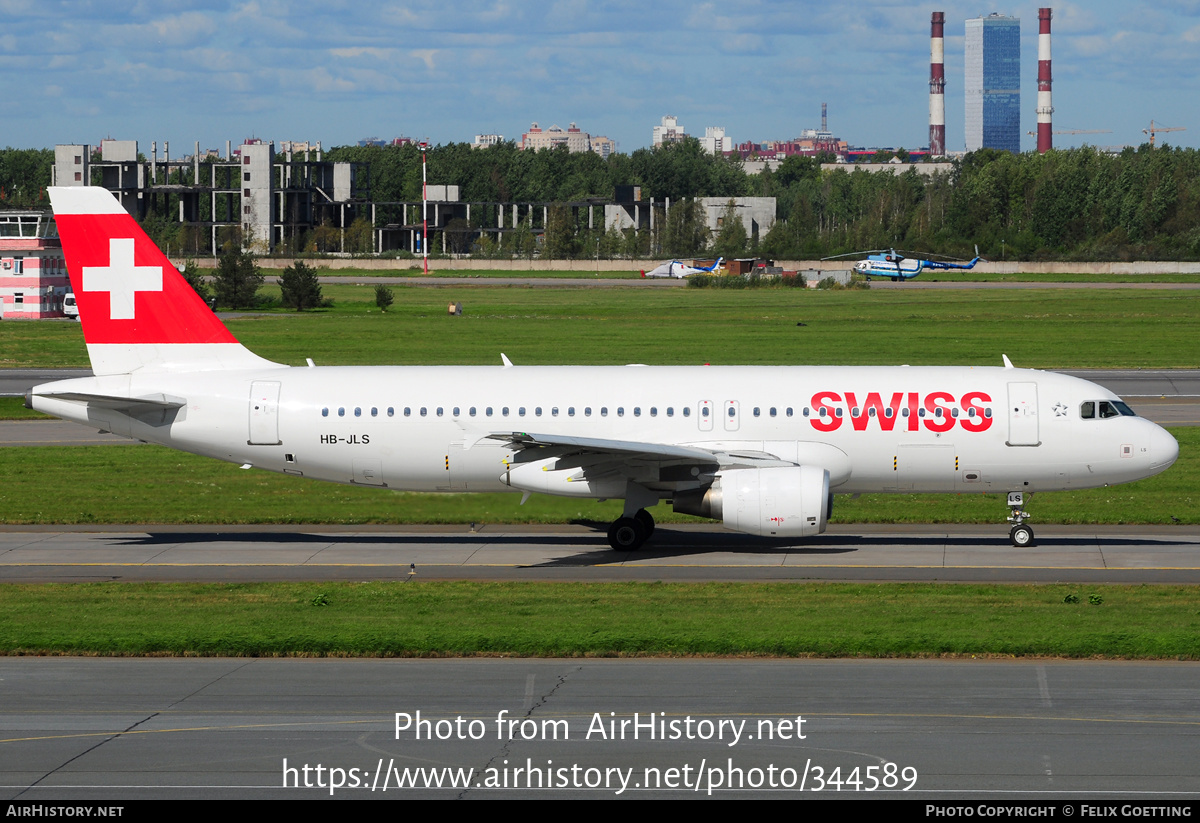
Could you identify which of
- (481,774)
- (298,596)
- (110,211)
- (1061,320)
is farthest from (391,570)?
(1061,320)

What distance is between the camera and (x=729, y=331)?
93625 millimetres

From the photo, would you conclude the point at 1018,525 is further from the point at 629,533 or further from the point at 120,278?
the point at 120,278

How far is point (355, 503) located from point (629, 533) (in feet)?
31.2

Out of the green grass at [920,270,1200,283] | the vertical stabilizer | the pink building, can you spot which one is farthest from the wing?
the green grass at [920,270,1200,283]

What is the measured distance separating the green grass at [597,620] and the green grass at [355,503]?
5640mm

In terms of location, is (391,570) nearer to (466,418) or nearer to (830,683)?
(466,418)

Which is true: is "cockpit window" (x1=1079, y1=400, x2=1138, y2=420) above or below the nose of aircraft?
above

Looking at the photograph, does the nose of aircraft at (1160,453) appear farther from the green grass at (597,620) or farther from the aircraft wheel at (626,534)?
the aircraft wheel at (626,534)

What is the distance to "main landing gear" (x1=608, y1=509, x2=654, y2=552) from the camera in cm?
3219

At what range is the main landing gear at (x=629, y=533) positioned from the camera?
3219 cm

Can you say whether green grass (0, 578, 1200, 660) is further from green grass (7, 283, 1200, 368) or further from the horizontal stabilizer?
green grass (7, 283, 1200, 368)

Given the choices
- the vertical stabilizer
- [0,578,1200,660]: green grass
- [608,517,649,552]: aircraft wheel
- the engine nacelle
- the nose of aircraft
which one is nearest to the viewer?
[0,578,1200,660]: green grass

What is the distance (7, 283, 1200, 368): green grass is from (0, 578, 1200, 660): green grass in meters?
45.3

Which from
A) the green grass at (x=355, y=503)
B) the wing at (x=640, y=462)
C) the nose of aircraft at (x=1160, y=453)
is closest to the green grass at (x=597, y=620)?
the wing at (x=640, y=462)
